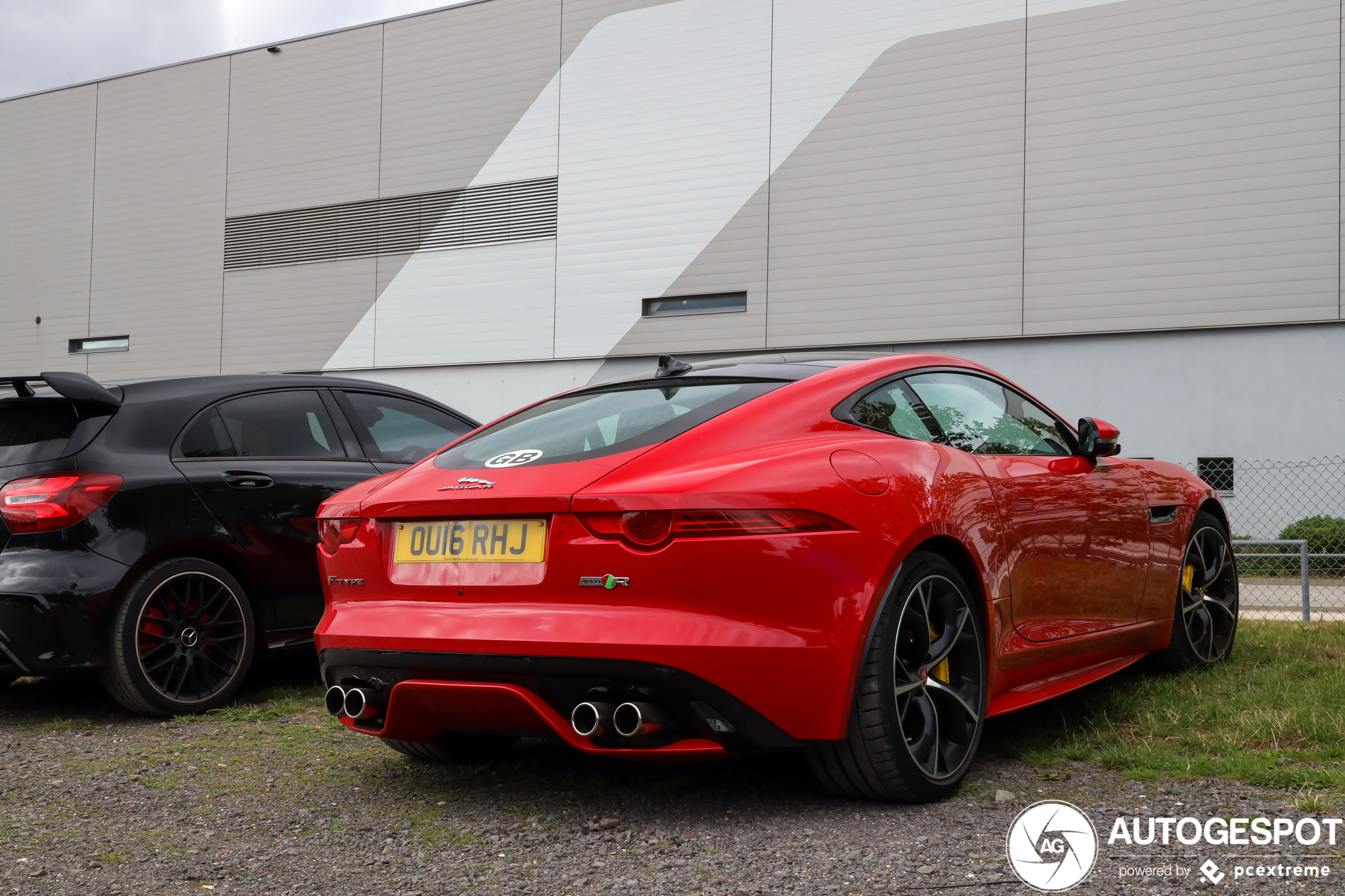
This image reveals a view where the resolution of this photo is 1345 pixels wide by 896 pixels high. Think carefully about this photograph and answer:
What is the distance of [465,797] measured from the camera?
346 centimetres

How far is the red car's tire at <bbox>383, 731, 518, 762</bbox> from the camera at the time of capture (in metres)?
3.78

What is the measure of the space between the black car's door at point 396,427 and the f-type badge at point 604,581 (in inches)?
115

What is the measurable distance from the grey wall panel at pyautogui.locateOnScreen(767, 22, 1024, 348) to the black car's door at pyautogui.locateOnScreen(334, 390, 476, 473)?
13667mm

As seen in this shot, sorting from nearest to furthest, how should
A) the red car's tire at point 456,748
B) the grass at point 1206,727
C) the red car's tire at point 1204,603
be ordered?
the grass at point 1206,727, the red car's tire at point 456,748, the red car's tire at point 1204,603

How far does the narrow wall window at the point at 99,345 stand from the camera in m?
26.2

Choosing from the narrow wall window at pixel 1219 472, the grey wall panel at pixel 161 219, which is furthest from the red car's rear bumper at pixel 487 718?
the grey wall panel at pixel 161 219

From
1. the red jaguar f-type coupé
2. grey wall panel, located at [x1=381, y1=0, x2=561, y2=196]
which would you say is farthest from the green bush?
grey wall panel, located at [x1=381, y1=0, x2=561, y2=196]

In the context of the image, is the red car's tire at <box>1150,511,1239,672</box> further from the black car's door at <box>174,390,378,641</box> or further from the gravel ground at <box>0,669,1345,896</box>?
the black car's door at <box>174,390,378,641</box>

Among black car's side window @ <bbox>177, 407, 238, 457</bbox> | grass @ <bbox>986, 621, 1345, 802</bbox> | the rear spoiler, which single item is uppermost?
the rear spoiler

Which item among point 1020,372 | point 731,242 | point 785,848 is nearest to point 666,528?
point 785,848

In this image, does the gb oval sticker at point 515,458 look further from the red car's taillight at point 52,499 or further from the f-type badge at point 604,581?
the red car's taillight at point 52,499

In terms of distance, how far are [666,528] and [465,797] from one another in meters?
1.22

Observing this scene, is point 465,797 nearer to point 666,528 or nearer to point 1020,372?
point 666,528

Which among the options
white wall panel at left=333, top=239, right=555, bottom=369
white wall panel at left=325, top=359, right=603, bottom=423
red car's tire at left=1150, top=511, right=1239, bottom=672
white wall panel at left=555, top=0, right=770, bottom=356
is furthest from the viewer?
white wall panel at left=333, top=239, right=555, bottom=369
